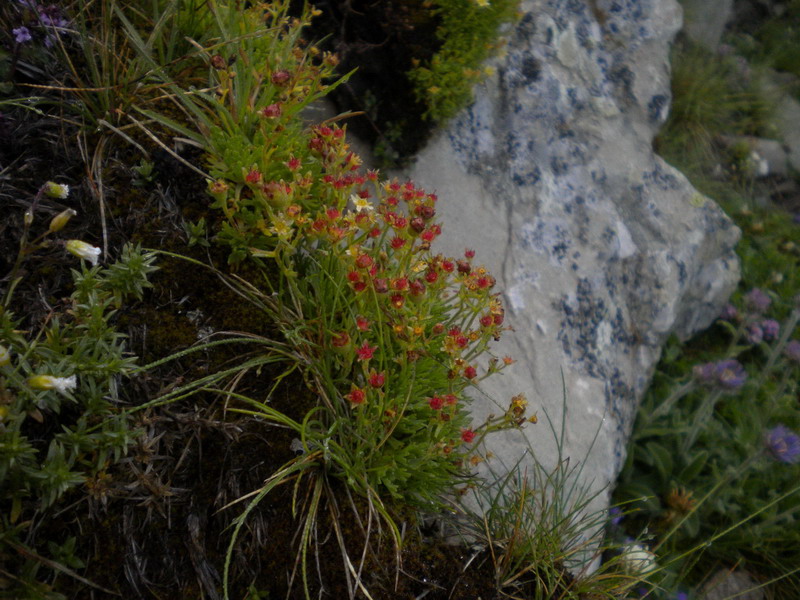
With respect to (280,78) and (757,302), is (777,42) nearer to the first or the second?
(757,302)

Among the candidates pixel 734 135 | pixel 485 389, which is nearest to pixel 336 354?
pixel 485 389

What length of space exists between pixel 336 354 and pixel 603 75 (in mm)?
3004

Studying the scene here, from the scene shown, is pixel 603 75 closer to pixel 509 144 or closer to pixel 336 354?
pixel 509 144

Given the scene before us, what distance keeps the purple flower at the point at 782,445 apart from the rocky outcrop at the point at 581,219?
722 millimetres

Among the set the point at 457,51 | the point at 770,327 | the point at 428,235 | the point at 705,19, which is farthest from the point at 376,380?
the point at 705,19

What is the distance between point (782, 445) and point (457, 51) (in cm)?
285

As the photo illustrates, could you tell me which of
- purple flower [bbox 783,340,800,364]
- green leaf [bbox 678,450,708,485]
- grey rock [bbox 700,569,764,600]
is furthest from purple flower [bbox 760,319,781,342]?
grey rock [bbox 700,569,764,600]

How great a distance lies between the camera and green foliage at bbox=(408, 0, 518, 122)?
3.08m

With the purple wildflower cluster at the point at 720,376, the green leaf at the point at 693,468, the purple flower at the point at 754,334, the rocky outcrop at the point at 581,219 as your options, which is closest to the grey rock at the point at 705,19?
the rocky outcrop at the point at 581,219

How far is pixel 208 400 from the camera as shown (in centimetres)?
201

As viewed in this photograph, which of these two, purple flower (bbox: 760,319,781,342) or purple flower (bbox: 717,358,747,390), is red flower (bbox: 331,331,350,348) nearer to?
purple flower (bbox: 717,358,747,390)

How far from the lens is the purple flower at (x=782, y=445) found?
3.26 metres

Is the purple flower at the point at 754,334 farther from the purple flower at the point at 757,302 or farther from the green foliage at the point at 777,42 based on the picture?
the green foliage at the point at 777,42

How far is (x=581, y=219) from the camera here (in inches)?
135
